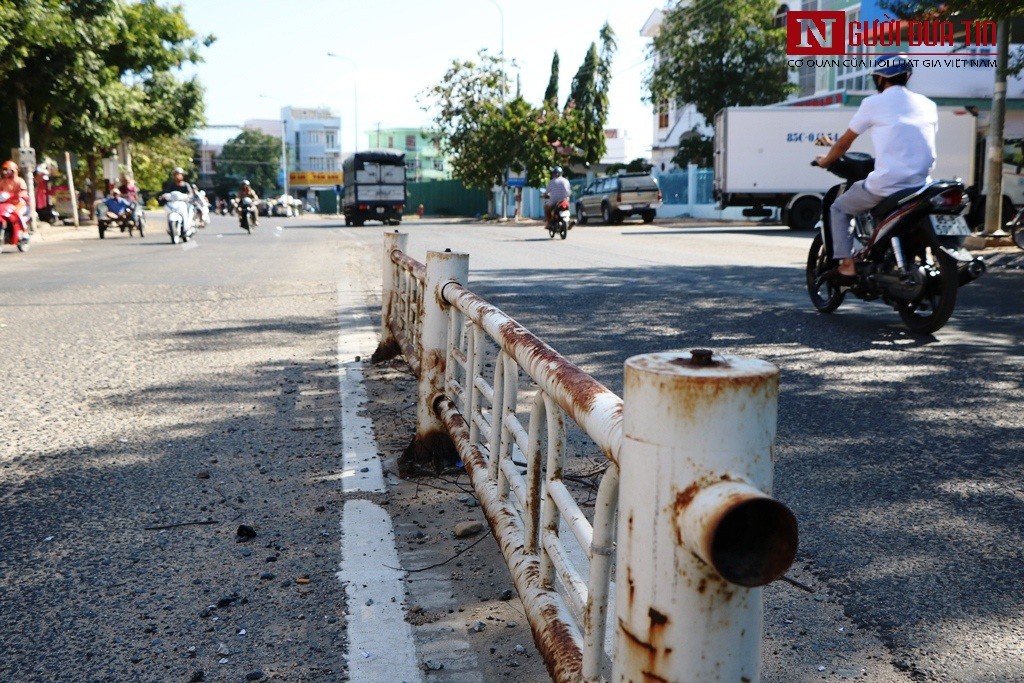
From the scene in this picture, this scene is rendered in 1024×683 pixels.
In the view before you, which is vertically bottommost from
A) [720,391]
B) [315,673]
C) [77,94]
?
[315,673]

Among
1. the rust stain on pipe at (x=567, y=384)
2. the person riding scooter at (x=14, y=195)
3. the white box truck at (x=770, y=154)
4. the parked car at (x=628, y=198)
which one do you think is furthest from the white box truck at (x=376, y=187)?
the rust stain on pipe at (x=567, y=384)

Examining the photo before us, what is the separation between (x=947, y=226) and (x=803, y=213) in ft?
66.4

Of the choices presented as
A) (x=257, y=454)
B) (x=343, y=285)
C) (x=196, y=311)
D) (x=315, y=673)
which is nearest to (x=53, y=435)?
(x=257, y=454)

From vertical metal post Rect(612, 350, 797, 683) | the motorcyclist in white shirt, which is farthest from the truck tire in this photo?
vertical metal post Rect(612, 350, 797, 683)

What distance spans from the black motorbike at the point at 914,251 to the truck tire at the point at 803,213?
19714mm

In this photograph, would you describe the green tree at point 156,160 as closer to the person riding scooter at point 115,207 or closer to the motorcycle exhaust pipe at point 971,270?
the person riding scooter at point 115,207

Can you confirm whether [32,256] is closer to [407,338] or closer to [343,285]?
[343,285]

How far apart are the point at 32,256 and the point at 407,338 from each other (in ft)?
55.3

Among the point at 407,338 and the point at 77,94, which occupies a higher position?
the point at 77,94

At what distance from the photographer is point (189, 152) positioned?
76875 millimetres

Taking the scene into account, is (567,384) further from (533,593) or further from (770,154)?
(770,154)

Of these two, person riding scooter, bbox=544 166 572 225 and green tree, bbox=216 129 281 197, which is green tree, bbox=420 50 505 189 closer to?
person riding scooter, bbox=544 166 572 225

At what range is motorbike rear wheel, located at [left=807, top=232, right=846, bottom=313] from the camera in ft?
29.1

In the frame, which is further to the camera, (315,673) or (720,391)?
(315,673)
